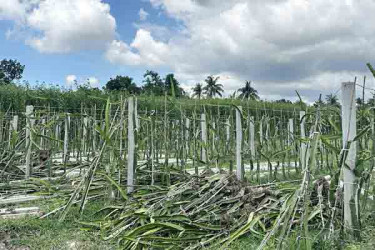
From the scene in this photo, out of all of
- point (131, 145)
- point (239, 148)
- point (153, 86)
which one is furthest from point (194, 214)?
point (153, 86)

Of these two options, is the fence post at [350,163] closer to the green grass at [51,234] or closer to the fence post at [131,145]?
the green grass at [51,234]

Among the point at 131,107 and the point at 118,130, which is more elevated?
the point at 131,107

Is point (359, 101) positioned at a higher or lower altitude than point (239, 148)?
higher

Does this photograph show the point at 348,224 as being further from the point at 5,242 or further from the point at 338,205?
the point at 5,242

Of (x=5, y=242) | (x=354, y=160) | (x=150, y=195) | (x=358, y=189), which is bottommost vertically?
(x=5, y=242)

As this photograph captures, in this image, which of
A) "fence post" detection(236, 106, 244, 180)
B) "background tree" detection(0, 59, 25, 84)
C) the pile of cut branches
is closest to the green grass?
the pile of cut branches

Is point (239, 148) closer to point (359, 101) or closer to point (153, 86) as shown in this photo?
→ point (359, 101)

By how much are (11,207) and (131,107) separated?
1.84 metres

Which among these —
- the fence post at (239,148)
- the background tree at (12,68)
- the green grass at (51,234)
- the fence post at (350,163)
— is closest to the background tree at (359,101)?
the fence post at (350,163)

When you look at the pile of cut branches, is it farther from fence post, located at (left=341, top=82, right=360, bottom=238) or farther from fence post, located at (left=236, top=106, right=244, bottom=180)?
fence post, located at (left=236, top=106, right=244, bottom=180)

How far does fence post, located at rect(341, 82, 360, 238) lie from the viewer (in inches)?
108

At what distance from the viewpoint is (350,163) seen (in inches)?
111

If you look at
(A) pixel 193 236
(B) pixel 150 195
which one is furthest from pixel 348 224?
(B) pixel 150 195

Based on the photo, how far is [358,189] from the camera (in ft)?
9.07
